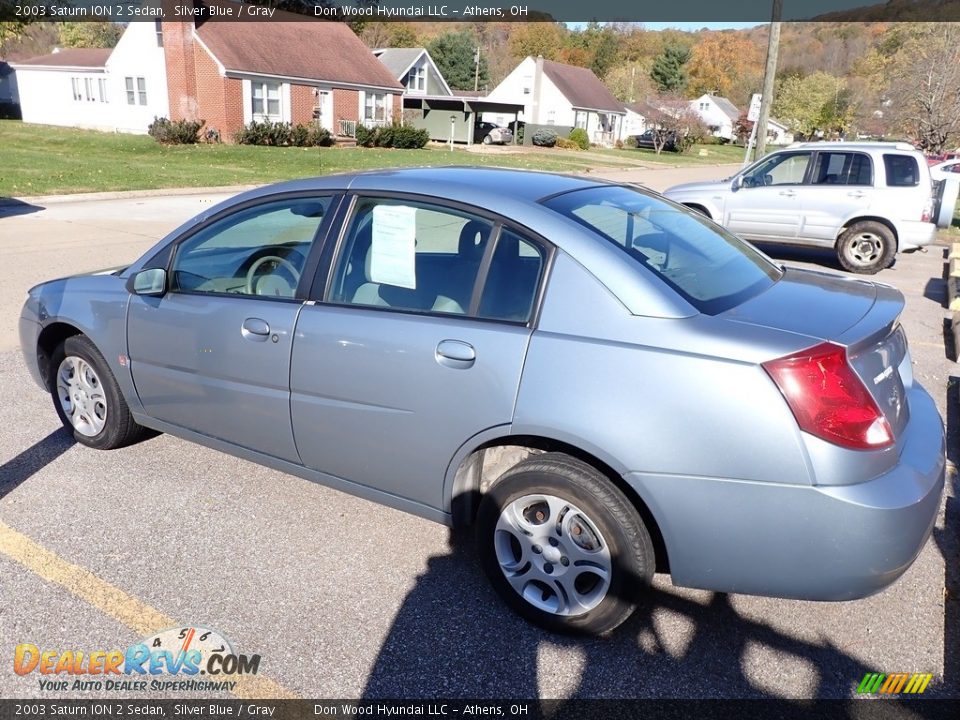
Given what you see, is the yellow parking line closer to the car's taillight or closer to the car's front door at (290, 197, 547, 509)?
the car's front door at (290, 197, 547, 509)

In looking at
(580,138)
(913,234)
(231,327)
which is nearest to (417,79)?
(580,138)

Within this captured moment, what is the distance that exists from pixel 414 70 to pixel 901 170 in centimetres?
4258

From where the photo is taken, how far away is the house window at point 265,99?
113 ft

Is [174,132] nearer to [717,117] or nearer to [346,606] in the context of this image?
[346,606]

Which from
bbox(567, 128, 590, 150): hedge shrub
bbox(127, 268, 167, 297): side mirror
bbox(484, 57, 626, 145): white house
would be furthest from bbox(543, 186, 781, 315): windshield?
bbox(484, 57, 626, 145): white house

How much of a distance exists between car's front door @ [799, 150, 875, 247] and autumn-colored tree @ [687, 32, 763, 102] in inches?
3804

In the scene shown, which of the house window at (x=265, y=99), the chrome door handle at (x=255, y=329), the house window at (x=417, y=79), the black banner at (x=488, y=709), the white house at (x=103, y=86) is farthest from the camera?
the house window at (x=417, y=79)

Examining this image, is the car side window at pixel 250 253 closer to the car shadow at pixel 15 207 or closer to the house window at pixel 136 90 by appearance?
the car shadow at pixel 15 207

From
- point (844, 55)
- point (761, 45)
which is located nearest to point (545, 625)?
point (844, 55)

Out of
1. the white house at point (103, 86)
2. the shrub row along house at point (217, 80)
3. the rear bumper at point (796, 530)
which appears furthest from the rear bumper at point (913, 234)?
the white house at point (103, 86)

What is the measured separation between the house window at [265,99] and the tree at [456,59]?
45620mm

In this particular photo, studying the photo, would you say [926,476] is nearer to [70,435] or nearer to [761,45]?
[70,435]

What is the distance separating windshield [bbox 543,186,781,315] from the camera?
2875 mm

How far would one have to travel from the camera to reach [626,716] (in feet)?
8.28
